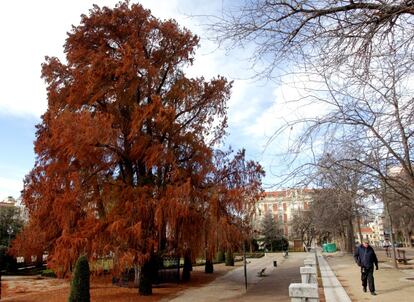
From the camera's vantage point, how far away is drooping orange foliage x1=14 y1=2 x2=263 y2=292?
15.6 metres

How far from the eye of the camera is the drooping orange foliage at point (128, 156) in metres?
15.6

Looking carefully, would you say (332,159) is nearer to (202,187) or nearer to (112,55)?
(202,187)

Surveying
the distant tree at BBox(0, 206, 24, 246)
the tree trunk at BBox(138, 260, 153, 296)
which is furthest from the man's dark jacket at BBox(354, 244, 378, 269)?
the distant tree at BBox(0, 206, 24, 246)

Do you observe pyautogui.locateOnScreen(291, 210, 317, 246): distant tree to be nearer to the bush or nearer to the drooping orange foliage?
the drooping orange foliage

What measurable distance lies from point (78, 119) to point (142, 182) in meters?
3.87

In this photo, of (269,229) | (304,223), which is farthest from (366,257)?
(269,229)

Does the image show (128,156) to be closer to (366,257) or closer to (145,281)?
(145,281)

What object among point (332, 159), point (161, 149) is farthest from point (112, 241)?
point (332, 159)

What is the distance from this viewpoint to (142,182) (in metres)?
17.6

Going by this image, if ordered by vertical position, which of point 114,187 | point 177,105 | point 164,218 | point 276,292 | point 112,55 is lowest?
point 276,292

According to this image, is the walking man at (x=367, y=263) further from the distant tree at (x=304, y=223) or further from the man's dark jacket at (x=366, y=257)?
the distant tree at (x=304, y=223)

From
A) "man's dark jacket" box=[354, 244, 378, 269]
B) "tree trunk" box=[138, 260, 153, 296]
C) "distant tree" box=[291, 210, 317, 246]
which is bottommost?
"tree trunk" box=[138, 260, 153, 296]

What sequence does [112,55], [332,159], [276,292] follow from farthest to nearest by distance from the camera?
[112,55] < [276,292] < [332,159]

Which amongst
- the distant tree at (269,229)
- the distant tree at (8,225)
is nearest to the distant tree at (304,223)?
the distant tree at (269,229)
